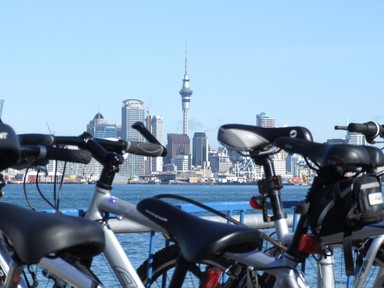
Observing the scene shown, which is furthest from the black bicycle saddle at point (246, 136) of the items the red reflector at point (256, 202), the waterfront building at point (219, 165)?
the waterfront building at point (219, 165)

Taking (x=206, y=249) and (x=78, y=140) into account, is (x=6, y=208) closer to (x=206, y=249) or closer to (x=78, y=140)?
(x=206, y=249)

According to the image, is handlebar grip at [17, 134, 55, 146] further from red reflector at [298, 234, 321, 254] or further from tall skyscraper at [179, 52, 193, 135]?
tall skyscraper at [179, 52, 193, 135]

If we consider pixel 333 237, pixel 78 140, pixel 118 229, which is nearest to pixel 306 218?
pixel 333 237

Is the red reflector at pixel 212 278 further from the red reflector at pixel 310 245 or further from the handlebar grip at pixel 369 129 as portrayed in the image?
the handlebar grip at pixel 369 129

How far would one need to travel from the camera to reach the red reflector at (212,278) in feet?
11.7

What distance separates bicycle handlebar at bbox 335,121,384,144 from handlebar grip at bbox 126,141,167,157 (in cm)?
76

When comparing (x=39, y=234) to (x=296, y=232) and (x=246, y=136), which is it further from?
(x=246, y=136)

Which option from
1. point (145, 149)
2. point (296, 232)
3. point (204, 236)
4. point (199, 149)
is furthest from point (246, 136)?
point (199, 149)

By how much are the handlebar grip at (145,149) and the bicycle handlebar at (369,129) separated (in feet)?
2.49

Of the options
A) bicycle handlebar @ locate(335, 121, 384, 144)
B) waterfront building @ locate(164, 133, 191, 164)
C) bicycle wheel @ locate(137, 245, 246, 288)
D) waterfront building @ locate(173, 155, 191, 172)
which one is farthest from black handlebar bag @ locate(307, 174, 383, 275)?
waterfront building @ locate(164, 133, 191, 164)

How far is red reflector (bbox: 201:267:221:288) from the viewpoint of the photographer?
358 centimetres

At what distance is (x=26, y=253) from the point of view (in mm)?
2604

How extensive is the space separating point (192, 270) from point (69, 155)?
69 centimetres

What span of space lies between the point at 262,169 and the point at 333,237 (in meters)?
0.81
